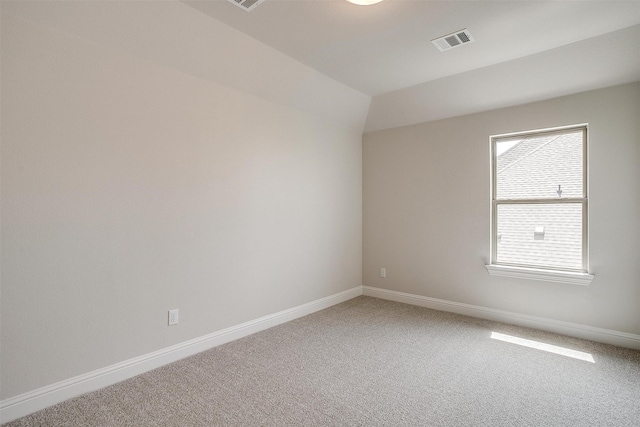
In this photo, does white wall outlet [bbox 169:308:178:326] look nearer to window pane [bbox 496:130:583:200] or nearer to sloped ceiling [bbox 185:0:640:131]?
sloped ceiling [bbox 185:0:640:131]

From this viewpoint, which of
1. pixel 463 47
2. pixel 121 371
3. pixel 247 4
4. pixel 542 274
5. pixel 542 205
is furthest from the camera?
pixel 542 205

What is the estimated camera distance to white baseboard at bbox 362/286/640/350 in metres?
3.06

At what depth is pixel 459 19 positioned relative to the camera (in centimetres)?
250

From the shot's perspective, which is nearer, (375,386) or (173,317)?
(375,386)

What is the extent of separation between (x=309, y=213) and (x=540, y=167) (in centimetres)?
259

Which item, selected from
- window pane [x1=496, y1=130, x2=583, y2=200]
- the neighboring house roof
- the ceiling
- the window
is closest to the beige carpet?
the window

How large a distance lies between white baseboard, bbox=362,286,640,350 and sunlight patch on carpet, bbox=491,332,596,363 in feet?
1.33

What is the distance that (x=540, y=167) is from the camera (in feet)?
11.7

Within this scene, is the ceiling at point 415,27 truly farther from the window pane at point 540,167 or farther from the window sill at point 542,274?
the window sill at point 542,274

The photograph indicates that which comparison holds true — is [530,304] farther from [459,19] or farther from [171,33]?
[171,33]

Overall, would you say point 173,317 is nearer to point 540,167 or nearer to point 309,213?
point 309,213

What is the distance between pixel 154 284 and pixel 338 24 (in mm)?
2496

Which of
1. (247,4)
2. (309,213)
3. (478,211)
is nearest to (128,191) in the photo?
(247,4)

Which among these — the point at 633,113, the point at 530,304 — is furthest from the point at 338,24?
the point at 530,304
